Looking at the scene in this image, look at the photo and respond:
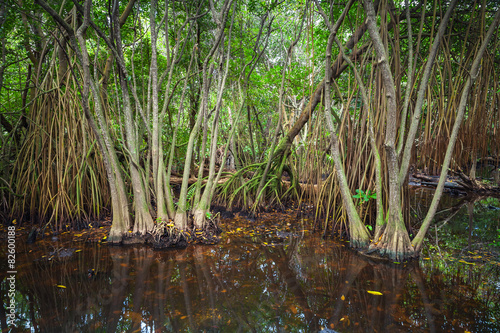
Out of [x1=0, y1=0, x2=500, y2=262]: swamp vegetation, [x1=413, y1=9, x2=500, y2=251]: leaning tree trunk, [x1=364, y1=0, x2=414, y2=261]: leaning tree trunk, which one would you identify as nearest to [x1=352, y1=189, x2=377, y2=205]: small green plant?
[x1=0, y1=0, x2=500, y2=262]: swamp vegetation

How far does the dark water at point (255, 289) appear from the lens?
74.5 inches

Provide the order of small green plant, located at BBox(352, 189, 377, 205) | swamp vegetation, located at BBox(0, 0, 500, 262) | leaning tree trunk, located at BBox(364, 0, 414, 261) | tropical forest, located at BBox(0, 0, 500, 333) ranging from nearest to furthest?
tropical forest, located at BBox(0, 0, 500, 333)
leaning tree trunk, located at BBox(364, 0, 414, 261)
swamp vegetation, located at BBox(0, 0, 500, 262)
small green plant, located at BBox(352, 189, 377, 205)

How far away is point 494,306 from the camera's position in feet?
Result: 6.59

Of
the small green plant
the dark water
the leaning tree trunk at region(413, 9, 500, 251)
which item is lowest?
the dark water

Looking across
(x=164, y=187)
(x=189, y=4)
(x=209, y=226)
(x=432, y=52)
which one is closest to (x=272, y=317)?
(x=209, y=226)

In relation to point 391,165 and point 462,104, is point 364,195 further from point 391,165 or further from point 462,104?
point 462,104

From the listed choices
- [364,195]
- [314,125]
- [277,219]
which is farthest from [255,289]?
[314,125]

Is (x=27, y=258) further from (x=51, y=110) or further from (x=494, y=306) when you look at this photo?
(x=494, y=306)

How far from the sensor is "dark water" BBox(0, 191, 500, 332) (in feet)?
6.21

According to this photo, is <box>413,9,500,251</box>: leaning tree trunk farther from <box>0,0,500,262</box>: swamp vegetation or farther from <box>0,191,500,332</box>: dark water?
<box>0,191,500,332</box>: dark water

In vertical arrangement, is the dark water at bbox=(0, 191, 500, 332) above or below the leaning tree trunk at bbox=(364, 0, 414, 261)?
below

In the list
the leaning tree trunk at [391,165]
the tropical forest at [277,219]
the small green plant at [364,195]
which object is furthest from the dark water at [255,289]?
the small green plant at [364,195]

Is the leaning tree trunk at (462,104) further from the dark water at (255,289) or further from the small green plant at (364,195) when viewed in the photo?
the small green plant at (364,195)

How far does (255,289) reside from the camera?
93.9 inches
